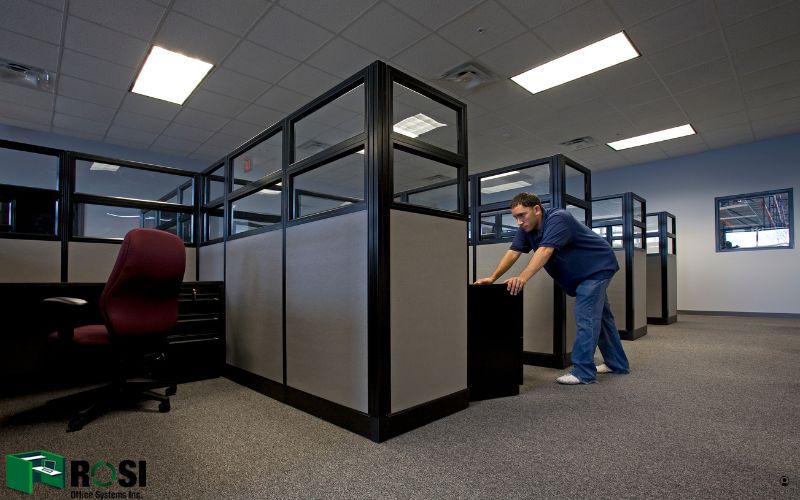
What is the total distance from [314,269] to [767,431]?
6.20ft

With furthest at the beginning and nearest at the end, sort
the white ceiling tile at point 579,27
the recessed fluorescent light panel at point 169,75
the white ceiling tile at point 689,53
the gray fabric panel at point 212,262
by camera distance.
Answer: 1. the recessed fluorescent light panel at point 169,75
2. the white ceiling tile at point 689,53
3. the white ceiling tile at point 579,27
4. the gray fabric panel at point 212,262

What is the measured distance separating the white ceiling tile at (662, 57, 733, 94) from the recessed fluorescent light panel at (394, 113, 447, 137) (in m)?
2.42

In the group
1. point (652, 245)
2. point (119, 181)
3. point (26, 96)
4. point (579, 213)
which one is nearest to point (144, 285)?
point (26, 96)

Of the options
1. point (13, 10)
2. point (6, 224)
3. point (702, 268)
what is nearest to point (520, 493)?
point (6, 224)

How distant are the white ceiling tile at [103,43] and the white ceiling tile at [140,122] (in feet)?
4.32

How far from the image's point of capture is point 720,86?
3.99 m

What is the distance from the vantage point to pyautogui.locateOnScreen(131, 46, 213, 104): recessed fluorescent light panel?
11.2 ft

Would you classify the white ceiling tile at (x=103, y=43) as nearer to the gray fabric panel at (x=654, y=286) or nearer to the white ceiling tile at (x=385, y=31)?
the white ceiling tile at (x=385, y=31)

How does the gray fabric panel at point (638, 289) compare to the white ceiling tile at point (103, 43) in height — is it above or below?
below

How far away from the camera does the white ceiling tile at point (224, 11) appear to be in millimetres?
2711

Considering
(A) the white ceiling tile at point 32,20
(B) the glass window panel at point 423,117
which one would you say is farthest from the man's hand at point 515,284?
(A) the white ceiling tile at point 32,20

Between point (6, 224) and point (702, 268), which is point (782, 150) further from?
point (6, 224)

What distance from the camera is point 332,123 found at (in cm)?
502

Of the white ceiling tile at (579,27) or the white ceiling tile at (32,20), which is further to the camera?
the white ceiling tile at (579,27)
